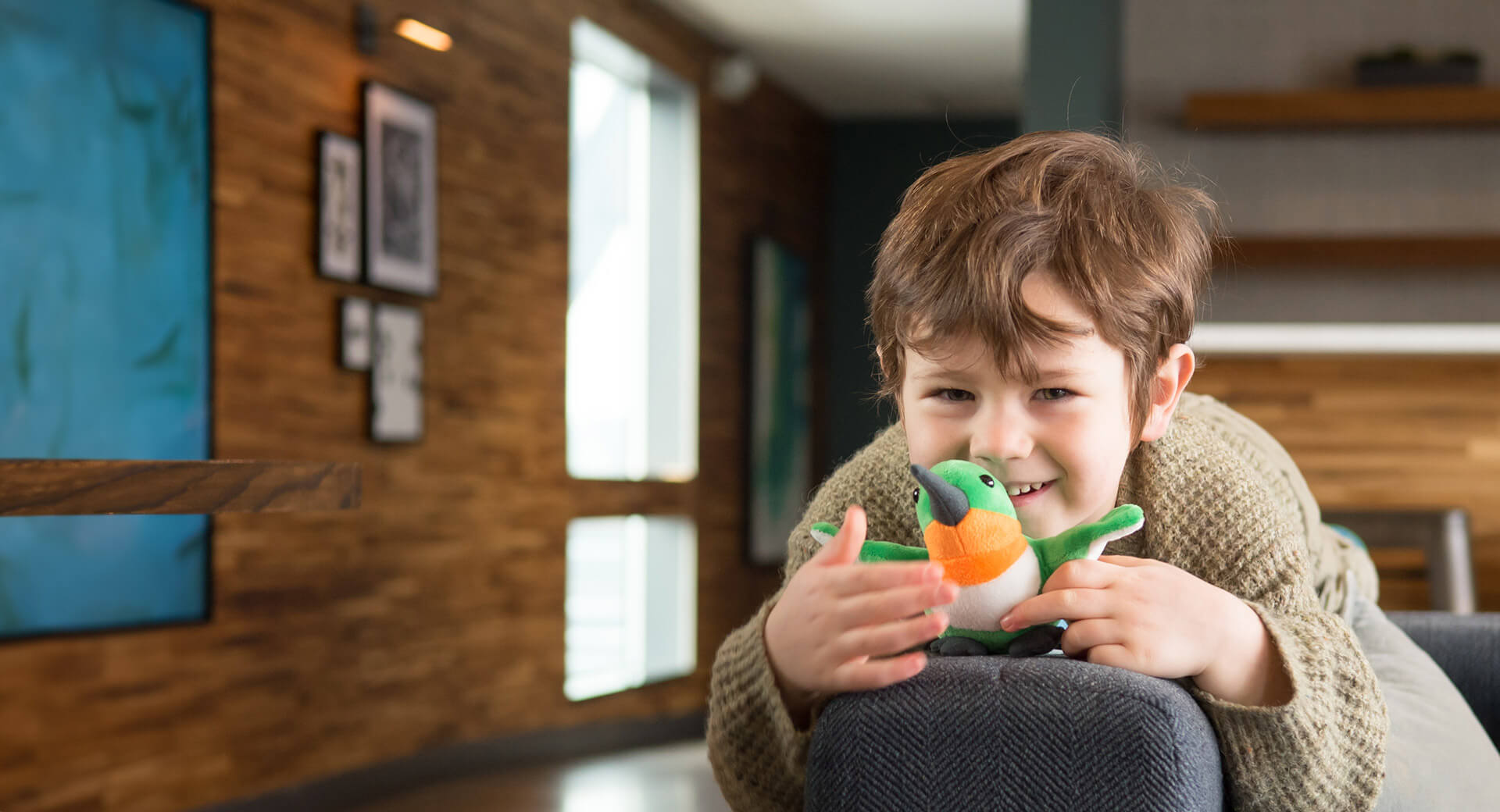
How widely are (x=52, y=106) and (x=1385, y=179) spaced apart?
10.3 ft

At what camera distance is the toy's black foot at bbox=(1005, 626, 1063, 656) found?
2.90 ft

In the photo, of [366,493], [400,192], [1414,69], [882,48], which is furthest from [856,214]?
[1414,69]

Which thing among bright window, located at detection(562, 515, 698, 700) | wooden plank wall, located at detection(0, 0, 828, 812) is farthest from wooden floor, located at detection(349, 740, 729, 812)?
bright window, located at detection(562, 515, 698, 700)

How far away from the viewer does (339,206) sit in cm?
388

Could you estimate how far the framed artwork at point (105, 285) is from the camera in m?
2.92

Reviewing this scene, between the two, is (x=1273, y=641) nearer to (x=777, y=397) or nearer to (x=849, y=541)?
(x=849, y=541)

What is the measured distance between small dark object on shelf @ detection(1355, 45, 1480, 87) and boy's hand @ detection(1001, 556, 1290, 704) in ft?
9.32

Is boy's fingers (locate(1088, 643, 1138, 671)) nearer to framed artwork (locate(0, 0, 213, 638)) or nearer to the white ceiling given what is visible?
framed artwork (locate(0, 0, 213, 638))

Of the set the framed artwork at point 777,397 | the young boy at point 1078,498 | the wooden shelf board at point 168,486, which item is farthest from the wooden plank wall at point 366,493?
the young boy at point 1078,498

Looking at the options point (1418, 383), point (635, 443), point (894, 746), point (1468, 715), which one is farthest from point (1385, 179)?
point (635, 443)

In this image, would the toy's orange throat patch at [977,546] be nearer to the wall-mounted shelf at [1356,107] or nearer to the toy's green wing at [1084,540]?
the toy's green wing at [1084,540]

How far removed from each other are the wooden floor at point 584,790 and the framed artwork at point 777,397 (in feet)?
6.42

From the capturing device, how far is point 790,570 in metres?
1.13

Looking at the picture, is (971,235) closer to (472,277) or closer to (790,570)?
(790,570)
